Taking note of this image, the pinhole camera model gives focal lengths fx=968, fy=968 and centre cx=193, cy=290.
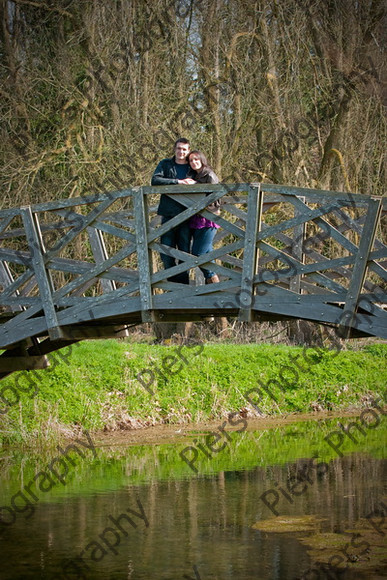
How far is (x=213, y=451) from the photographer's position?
1472 centimetres

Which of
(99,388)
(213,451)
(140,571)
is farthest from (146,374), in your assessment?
(140,571)

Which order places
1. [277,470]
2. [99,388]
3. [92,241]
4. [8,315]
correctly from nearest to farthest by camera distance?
[8,315] → [92,241] → [277,470] → [99,388]

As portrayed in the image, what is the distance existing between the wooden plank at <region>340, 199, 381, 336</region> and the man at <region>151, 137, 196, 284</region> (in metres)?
1.88

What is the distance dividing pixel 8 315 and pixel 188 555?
3158 mm

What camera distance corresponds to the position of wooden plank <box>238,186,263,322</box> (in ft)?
28.6

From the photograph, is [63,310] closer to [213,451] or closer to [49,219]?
[213,451]

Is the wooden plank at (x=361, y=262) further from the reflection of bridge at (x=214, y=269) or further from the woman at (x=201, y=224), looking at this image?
the woman at (x=201, y=224)

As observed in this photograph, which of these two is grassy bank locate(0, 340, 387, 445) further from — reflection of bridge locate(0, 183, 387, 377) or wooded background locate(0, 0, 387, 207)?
reflection of bridge locate(0, 183, 387, 377)

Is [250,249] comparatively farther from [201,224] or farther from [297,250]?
[297,250]

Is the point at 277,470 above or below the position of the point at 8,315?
below

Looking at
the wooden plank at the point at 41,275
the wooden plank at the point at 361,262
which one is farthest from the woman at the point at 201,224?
the wooden plank at the point at 361,262

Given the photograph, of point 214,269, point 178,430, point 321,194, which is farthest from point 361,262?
point 178,430

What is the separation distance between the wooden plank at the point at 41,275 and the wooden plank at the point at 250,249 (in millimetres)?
1992

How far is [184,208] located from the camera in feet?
31.2
